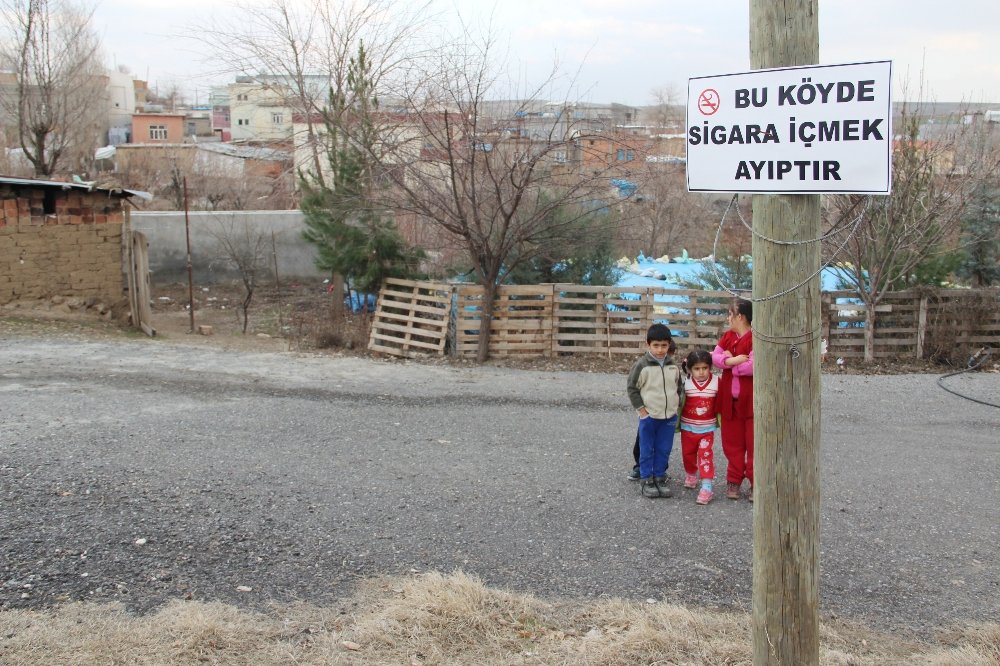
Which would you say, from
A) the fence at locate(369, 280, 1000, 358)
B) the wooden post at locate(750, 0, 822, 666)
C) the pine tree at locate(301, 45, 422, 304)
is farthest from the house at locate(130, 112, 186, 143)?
the wooden post at locate(750, 0, 822, 666)

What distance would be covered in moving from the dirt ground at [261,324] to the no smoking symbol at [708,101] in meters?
10.5

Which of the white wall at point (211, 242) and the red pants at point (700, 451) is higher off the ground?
the white wall at point (211, 242)

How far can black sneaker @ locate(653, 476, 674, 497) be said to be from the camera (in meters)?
6.39

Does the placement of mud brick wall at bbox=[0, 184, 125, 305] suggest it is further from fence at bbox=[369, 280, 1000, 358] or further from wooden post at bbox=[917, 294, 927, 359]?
wooden post at bbox=[917, 294, 927, 359]

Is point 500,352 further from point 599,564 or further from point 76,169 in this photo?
point 76,169

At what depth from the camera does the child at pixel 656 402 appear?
626 centimetres

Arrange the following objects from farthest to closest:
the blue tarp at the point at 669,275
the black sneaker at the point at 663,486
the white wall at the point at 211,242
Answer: the white wall at the point at 211,242
the blue tarp at the point at 669,275
the black sneaker at the point at 663,486

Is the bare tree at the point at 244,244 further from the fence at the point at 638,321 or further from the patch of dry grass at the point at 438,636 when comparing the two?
the patch of dry grass at the point at 438,636

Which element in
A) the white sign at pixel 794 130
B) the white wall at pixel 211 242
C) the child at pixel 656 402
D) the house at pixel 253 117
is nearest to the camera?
the white sign at pixel 794 130

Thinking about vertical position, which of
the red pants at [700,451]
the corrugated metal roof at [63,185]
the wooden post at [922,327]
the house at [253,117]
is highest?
the house at [253,117]

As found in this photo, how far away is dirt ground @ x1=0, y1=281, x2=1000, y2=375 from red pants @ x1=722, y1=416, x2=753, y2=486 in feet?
23.2

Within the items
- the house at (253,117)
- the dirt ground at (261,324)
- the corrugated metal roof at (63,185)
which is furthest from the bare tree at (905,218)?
the house at (253,117)

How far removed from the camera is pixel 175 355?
12867mm

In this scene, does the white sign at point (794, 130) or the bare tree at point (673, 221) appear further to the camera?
the bare tree at point (673, 221)
